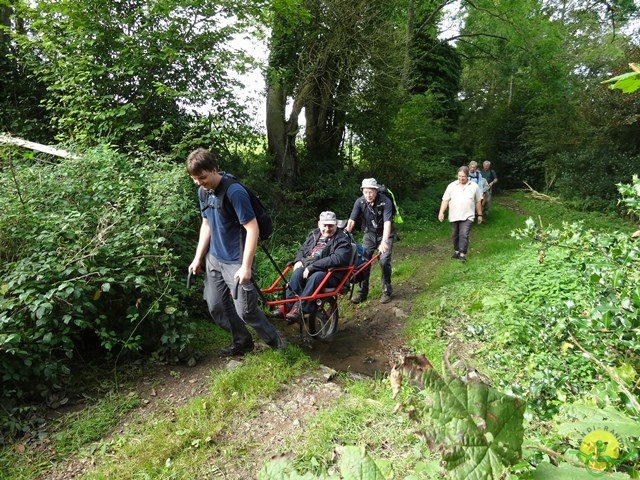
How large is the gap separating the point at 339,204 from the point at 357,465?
35.3 feet

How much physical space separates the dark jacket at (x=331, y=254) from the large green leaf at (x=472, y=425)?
14.2 feet

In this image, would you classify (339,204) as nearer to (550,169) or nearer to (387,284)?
Result: (387,284)

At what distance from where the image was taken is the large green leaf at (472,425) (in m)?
0.70

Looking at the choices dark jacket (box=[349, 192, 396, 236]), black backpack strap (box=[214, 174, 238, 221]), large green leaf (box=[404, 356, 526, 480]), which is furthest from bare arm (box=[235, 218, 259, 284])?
large green leaf (box=[404, 356, 526, 480])

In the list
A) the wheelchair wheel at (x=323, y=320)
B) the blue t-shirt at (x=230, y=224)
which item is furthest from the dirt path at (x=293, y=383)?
the blue t-shirt at (x=230, y=224)

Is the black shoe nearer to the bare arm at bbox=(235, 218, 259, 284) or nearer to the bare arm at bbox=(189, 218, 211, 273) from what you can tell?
the bare arm at bbox=(189, 218, 211, 273)

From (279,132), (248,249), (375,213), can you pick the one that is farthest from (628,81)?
(279,132)

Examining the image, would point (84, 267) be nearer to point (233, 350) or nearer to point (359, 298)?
point (233, 350)

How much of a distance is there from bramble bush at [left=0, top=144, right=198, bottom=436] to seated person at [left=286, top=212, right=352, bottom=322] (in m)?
1.37

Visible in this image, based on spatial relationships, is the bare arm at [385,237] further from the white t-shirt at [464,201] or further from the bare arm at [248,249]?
the bare arm at [248,249]

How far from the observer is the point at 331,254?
17.3ft

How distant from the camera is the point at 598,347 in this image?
6.58 ft

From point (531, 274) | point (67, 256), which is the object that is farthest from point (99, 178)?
point (531, 274)

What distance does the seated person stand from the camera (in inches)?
197
